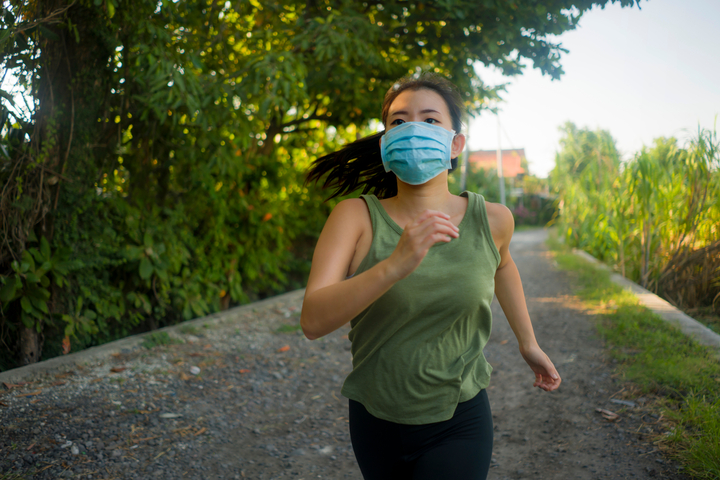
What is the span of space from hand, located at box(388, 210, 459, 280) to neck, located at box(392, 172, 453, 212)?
1.53 ft

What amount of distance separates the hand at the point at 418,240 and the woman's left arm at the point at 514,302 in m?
0.56

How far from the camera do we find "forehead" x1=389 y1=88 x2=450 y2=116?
1.74 m

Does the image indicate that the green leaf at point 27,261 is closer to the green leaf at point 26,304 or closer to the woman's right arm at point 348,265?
the green leaf at point 26,304

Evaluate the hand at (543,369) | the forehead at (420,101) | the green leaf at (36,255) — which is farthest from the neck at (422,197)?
the green leaf at (36,255)

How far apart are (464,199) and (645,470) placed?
1878 mm

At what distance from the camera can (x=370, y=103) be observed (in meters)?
6.75

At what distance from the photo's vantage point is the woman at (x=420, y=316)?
5.20 feet

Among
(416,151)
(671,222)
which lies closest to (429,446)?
(416,151)

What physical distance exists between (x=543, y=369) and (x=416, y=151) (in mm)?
940

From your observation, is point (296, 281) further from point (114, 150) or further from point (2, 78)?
point (2, 78)

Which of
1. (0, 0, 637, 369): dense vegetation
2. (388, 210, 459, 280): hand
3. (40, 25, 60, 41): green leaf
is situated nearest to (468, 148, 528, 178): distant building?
(0, 0, 637, 369): dense vegetation

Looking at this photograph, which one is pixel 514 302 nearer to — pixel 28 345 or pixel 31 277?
pixel 31 277

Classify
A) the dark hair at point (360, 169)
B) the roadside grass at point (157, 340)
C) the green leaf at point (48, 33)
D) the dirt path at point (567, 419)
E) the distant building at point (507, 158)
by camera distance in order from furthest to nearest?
the distant building at point (507, 158)
the roadside grass at point (157, 340)
the green leaf at point (48, 33)
the dirt path at point (567, 419)
the dark hair at point (360, 169)

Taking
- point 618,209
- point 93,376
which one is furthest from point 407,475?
point 618,209
